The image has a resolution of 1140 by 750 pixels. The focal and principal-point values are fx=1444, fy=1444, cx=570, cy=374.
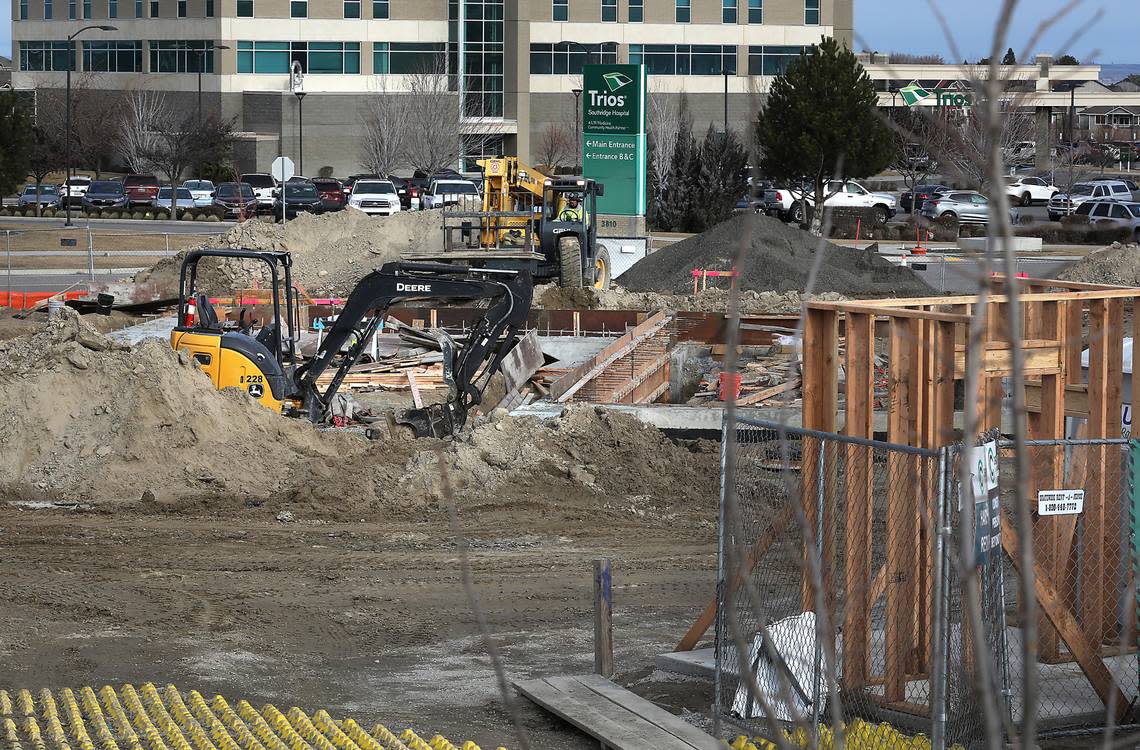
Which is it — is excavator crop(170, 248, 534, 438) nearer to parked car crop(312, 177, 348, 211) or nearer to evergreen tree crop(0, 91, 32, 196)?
evergreen tree crop(0, 91, 32, 196)

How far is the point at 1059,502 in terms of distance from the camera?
7738mm

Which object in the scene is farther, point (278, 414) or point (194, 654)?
A: point (278, 414)

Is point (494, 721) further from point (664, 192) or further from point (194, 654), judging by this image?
point (664, 192)

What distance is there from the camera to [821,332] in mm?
8258

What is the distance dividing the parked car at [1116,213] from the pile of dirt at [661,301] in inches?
907

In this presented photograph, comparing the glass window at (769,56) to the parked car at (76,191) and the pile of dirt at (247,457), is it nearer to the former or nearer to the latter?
the parked car at (76,191)

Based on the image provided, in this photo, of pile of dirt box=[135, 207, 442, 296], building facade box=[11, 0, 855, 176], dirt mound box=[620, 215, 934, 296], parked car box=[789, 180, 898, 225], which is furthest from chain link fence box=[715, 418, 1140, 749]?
building facade box=[11, 0, 855, 176]

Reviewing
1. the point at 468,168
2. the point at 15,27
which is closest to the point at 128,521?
the point at 468,168

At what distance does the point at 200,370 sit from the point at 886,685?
928cm

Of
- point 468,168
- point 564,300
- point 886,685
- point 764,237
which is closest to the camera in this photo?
point 886,685

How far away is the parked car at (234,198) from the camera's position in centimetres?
5631

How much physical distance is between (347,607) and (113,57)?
7745 centimetres

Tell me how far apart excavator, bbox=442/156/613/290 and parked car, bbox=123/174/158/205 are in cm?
3251

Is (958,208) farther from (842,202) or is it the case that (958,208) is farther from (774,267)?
(774,267)
